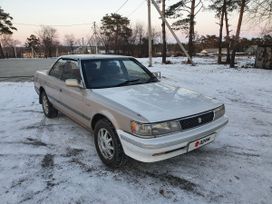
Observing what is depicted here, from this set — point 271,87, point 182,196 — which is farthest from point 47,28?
point 182,196

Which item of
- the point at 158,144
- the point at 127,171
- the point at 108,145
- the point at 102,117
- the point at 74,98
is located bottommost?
the point at 127,171

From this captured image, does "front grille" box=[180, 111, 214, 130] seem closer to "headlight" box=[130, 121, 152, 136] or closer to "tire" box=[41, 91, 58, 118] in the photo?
"headlight" box=[130, 121, 152, 136]

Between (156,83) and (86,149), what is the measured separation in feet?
5.42

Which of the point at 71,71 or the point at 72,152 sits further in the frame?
the point at 71,71

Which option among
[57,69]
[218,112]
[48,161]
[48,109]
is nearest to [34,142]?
[48,161]

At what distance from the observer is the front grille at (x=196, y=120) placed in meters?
3.02

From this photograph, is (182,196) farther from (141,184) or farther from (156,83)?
(156,83)

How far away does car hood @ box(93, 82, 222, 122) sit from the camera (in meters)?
2.99

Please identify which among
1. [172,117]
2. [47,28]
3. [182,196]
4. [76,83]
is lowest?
[182,196]

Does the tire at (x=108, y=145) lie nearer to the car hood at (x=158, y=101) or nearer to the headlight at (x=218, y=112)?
the car hood at (x=158, y=101)

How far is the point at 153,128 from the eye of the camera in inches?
112

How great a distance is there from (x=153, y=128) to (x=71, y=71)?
2.30 metres

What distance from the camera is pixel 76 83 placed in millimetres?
3859

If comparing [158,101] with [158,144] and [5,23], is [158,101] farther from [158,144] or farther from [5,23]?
[5,23]
